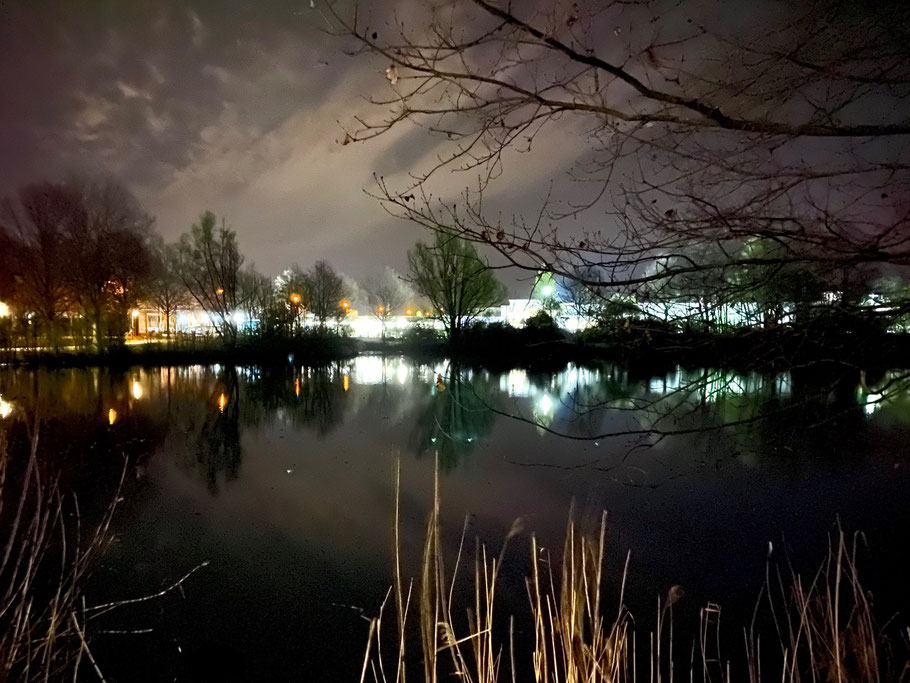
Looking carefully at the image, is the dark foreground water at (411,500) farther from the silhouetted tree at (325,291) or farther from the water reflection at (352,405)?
the silhouetted tree at (325,291)

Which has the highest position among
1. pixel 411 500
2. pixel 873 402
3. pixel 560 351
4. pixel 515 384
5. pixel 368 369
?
pixel 560 351

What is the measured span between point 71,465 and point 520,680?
24.8ft

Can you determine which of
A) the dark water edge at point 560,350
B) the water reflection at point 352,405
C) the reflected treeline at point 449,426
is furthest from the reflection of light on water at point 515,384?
the dark water edge at point 560,350

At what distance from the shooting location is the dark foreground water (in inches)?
160

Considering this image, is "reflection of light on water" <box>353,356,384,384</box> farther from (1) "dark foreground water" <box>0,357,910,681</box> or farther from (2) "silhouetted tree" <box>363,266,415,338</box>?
(2) "silhouetted tree" <box>363,266,415,338</box>

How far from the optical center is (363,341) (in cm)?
3538

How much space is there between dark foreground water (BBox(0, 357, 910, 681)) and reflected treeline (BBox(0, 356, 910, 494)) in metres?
0.10

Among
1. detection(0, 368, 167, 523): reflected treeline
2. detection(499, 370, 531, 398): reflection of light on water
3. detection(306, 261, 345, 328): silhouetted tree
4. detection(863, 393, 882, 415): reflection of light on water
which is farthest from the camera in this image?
detection(306, 261, 345, 328): silhouetted tree

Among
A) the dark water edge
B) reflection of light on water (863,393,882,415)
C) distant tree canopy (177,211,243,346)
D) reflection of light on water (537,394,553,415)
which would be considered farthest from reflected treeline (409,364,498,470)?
distant tree canopy (177,211,243,346)

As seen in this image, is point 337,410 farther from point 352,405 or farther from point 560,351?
point 560,351

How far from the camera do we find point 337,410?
44.9ft

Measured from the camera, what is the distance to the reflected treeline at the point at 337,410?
26.2ft

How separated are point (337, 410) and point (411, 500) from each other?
22.1ft

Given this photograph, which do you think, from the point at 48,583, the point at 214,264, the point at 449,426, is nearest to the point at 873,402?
the point at 48,583
